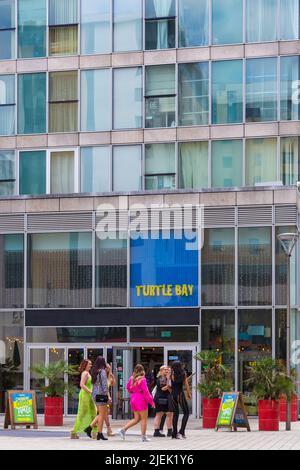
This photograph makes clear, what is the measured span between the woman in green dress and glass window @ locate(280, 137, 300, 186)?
16593 millimetres

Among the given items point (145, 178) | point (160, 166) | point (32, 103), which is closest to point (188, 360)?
point (145, 178)

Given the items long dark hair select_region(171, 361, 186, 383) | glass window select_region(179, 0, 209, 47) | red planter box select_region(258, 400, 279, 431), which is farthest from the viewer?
glass window select_region(179, 0, 209, 47)

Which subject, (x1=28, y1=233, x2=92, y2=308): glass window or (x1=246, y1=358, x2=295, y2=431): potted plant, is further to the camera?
(x1=28, y1=233, x2=92, y2=308): glass window

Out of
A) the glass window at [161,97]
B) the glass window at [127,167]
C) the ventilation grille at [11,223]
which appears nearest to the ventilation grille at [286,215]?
the glass window at [161,97]

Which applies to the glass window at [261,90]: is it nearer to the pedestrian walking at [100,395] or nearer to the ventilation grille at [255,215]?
the ventilation grille at [255,215]

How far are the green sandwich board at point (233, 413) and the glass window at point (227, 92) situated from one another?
A: 1306cm

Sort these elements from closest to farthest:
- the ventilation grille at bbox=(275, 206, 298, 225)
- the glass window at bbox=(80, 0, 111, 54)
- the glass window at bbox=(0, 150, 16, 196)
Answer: the ventilation grille at bbox=(275, 206, 298, 225) < the glass window at bbox=(80, 0, 111, 54) < the glass window at bbox=(0, 150, 16, 196)

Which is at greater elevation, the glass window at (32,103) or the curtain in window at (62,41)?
the curtain in window at (62,41)

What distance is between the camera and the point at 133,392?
2423cm

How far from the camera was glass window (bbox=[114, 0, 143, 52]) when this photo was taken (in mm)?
40906

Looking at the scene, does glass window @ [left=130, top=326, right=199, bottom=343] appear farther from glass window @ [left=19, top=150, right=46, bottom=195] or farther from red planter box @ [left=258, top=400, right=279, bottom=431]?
red planter box @ [left=258, top=400, right=279, bottom=431]

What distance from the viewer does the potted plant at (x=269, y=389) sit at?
30000mm

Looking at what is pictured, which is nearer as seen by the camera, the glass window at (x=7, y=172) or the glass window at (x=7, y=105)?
the glass window at (x=7, y=172)

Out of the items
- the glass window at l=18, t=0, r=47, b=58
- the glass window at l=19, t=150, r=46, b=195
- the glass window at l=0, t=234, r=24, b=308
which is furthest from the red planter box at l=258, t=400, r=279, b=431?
the glass window at l=18, t=0, r=47, b=58
